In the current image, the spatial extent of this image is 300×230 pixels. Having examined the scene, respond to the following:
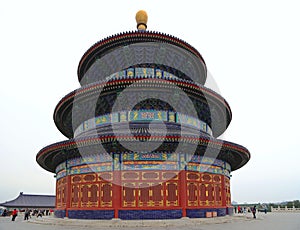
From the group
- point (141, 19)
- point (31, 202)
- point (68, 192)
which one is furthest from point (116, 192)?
point (31, 202)

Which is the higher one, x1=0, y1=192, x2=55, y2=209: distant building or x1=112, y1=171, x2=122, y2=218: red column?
x1=112, y1=171, x2=122, y2=218: red column

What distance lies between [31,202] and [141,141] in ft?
136

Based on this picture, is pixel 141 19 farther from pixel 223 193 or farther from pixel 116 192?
pixel 223 193

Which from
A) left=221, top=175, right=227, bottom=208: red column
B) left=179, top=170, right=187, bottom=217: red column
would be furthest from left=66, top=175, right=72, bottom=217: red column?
left=221, top=175, right=227, bottom=208: red column

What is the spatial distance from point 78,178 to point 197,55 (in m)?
15.4

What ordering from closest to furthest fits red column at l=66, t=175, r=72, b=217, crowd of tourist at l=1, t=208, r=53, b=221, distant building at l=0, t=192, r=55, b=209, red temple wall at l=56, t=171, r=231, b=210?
red temple wall at l=56, t=171, r=231, b=210 → red column at l=66, t=175, r=72, b=217 → crowd of tourist at l=1, t=208, r=53, b=221 → distant building at l=0, t=192, r=55, b=209

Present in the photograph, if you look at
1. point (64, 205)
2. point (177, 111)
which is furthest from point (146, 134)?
point (64, 205)

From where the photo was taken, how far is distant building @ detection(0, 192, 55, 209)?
50.9 meters

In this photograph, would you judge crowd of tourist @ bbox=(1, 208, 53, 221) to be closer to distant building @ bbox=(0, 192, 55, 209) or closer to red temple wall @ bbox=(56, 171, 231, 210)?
distant building @ bbox=(0, 192, 55, 209)

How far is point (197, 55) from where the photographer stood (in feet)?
92.8

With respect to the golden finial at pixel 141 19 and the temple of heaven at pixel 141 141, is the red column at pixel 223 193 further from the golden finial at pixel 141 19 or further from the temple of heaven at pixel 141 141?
the golden finial at pixel 141 19

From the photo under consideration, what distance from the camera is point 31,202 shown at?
173ft

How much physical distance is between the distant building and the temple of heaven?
2822cm

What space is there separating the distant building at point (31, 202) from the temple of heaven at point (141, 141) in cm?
2822
